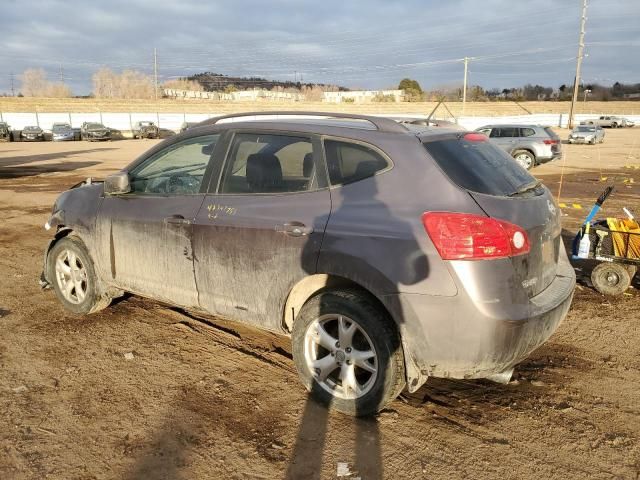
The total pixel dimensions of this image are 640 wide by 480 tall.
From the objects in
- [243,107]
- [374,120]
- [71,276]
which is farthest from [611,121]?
[71,276]

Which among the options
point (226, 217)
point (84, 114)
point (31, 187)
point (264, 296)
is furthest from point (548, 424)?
point (84, 114)

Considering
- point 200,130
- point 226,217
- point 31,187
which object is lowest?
point 31,187

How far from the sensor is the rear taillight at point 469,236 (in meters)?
2.85

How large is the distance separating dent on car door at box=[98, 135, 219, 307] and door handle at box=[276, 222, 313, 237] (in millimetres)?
795

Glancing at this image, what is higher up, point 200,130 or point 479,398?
point 200,130

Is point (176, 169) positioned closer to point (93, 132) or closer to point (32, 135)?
point (93, 132)

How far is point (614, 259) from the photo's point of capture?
557 centimetres

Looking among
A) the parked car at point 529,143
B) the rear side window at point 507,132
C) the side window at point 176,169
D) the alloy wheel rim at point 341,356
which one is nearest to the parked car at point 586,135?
the parked car at point 529,143

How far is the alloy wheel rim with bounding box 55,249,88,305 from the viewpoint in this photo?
482 cm

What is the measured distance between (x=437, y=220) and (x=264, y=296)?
1.29 meters

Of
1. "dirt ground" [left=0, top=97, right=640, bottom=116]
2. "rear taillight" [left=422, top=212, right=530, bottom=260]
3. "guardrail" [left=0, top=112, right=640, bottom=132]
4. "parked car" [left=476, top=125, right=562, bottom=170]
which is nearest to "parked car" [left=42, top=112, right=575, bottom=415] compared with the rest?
"rear taillight" [left=422, top=212, right=530, bottom=260]

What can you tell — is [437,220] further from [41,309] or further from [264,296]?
[41,309]

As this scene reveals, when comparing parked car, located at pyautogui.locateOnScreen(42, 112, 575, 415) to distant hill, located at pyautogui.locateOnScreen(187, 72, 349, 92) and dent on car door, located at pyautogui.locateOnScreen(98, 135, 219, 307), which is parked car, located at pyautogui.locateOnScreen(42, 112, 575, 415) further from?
distant hill, located at pyautogui.locateOnScreen(187, 72, 349, 92)

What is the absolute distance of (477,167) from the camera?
3.25 metres
